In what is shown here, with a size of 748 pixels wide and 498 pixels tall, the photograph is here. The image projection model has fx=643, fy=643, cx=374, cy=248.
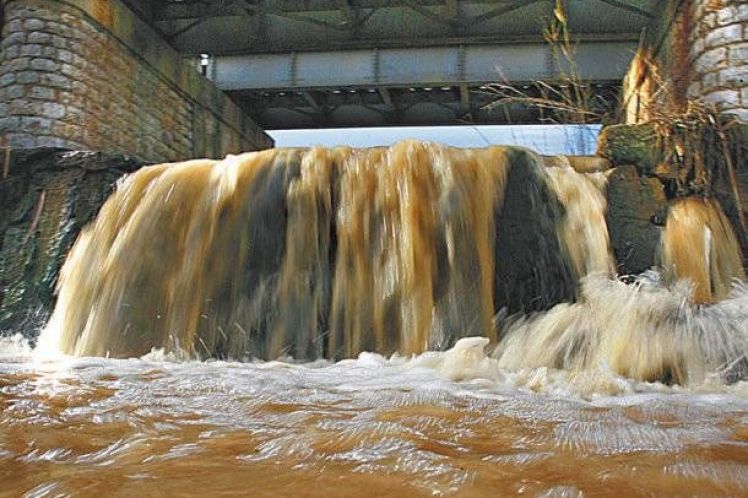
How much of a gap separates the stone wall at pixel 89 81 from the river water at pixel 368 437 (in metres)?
6.19

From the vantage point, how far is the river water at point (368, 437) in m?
0.98

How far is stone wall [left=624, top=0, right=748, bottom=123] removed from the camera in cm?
636

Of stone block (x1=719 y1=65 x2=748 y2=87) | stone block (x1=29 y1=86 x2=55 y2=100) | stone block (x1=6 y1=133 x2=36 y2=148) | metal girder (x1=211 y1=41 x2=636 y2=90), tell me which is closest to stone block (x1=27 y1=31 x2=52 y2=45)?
stone block (x1=29 y1=86 x2=55 y2=100)

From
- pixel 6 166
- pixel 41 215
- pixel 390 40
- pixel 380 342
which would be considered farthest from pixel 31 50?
pixel 380 342

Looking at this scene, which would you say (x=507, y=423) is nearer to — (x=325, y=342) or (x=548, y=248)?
(x=325, y=342)

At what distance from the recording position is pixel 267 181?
4188 millimetres

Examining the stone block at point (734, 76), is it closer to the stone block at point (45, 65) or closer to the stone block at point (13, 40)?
the stone block at point (45, 65)

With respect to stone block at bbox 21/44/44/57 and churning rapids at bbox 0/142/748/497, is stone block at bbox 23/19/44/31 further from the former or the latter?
churning rapids at bbox 0/142/748/497

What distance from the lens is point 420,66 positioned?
1039 centimetres

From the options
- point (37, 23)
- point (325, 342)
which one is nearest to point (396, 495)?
point (325, 342)

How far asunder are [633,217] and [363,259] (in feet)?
5.69

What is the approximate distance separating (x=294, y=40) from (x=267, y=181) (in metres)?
6.89

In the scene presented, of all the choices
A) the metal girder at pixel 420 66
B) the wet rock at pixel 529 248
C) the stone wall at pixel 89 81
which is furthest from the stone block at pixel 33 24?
the wet rock at pixel 529 248

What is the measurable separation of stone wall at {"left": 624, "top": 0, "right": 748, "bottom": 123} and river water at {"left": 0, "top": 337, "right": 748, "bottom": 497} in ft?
15.1
